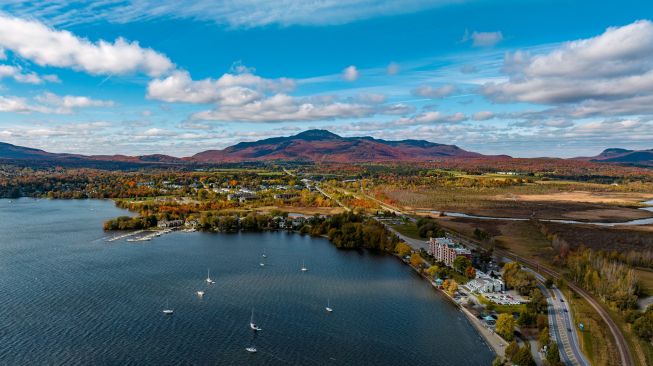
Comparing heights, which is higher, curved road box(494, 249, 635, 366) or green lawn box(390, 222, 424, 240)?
green lawn box(390, 222, 424, 240)

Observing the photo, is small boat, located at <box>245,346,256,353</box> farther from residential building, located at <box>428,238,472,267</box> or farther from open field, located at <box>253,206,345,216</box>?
open field, located at <box>253,206,345,216</box>

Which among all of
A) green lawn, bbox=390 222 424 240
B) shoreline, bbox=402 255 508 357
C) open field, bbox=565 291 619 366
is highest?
green lawn, bbox=390 222 424 240

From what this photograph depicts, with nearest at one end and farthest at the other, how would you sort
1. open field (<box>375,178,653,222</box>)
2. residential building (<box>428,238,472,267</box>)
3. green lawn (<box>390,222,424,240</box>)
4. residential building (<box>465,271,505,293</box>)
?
1. residential building (<box>465,271,505,293</box>)
2. residential building (<box>428,238,472,267</box>)
3. green lawn (<box>390,222,424,240</box>)
4. open field (<box>375,178,653,222</box>)

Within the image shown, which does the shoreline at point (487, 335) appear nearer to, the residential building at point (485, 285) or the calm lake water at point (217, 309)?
the calm lake water at point (217, 309)

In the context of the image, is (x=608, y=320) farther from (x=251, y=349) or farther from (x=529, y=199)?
(x=529, y=199)

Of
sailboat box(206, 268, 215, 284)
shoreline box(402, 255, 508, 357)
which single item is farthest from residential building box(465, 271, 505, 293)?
sailboat box(206, 268, 215, 284)

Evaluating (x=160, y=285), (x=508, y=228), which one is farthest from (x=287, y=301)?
(x=508, y=228)

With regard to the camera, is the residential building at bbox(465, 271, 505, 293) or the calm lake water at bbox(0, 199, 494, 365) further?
the residential building at bbox(465, 271, 505, 293)

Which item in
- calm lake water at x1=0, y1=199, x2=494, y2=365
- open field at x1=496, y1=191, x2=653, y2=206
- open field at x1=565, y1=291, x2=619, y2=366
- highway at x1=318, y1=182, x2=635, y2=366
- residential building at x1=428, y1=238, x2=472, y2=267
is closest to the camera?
open field at x1=565, y1=291, x2=619, y2=366

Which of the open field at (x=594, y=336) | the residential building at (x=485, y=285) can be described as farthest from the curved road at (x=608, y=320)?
the residential building at (x=485, y=285)
